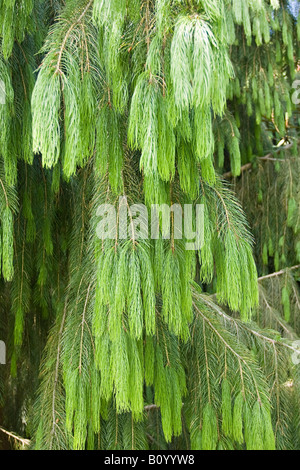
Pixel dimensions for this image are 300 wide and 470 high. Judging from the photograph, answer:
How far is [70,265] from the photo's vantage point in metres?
1.72

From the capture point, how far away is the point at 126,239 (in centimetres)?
123

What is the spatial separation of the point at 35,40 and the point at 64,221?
74cm

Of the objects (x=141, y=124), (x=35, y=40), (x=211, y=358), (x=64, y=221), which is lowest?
(x=211, y=358)

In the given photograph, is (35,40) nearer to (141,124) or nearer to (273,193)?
(141,124)

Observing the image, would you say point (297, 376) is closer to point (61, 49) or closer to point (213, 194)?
point (213, 194)

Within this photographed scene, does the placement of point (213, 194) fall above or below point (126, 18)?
below

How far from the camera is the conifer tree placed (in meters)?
1.04

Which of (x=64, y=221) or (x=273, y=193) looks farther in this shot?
(x=273, y=193)

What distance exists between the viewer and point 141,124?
1.06 m

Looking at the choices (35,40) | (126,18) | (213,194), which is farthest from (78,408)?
(35,40)

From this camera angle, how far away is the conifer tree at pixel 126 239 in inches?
41.1
